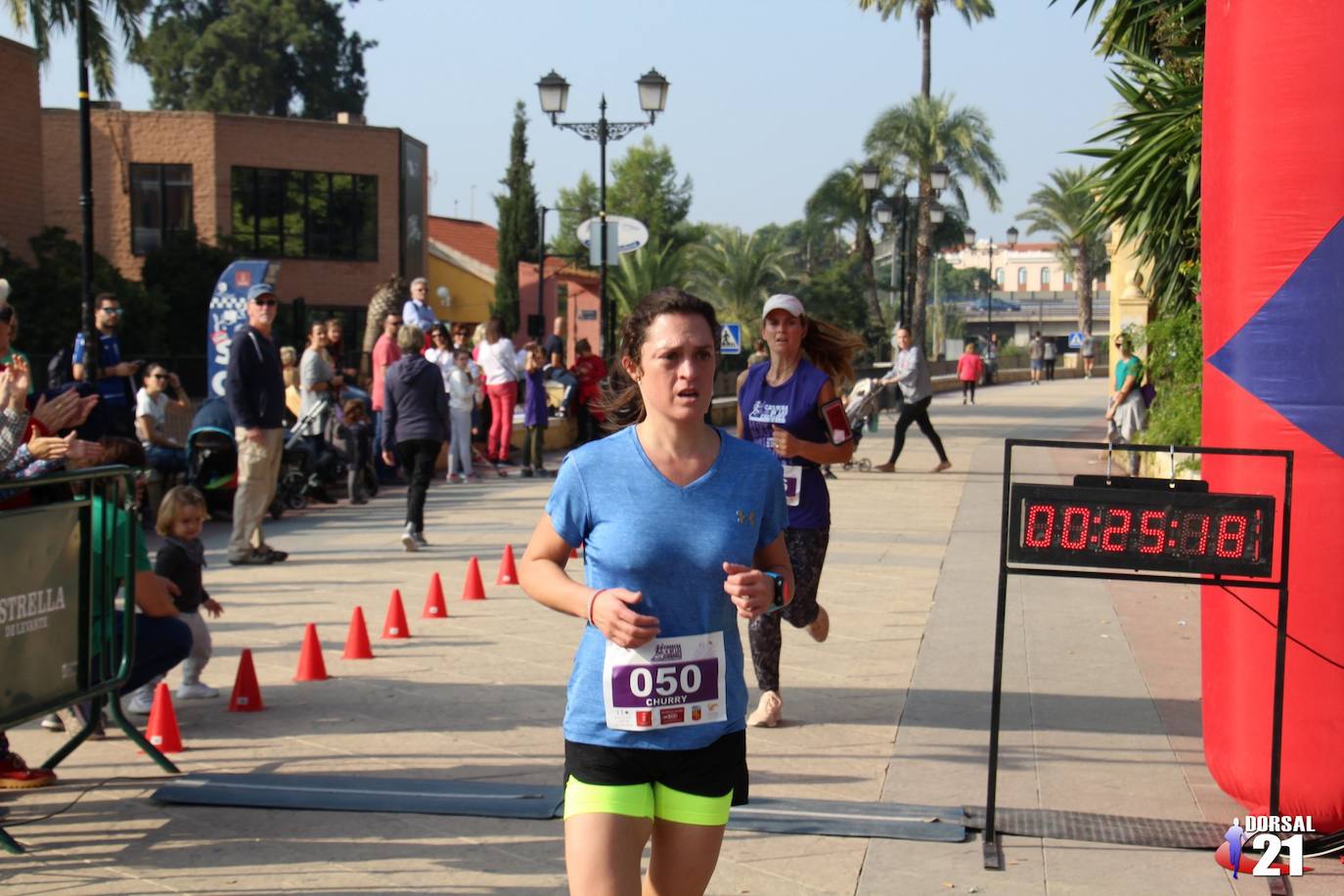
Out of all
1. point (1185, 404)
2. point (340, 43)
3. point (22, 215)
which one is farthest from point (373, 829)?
point (340, 43)

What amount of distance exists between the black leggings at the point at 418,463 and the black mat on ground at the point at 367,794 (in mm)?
6363

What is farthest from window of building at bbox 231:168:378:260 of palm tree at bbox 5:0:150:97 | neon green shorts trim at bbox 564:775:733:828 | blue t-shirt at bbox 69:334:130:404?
neon green shorts trim at bbox 564:775:733:828

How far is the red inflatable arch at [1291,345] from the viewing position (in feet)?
16.6

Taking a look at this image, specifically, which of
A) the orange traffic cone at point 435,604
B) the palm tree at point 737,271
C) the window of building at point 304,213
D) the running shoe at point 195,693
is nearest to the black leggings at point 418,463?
the orange traffic cone at point 435,604

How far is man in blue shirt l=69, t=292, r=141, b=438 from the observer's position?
10992mm

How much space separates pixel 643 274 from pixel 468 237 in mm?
21457

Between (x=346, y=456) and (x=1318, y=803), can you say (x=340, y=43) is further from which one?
(x=1318, y=803)

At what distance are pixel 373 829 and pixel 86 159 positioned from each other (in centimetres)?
1198

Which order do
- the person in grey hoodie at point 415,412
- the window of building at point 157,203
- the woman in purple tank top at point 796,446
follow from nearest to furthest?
the woman in purple tank top at point 796,446 → the person in grey hoodie at point 415,412 → the window of building at point 157,203

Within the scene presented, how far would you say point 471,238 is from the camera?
77.1 metres

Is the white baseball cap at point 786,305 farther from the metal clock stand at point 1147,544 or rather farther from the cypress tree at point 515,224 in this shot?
the cypress tree at point 515,224

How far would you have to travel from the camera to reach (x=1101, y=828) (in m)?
5.34

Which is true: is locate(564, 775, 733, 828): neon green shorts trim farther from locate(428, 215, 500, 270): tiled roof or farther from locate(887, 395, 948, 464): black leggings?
locate(428, 215, 500, 270): tiled roof

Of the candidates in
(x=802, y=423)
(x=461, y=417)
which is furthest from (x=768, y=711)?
(x=461, y=417)
